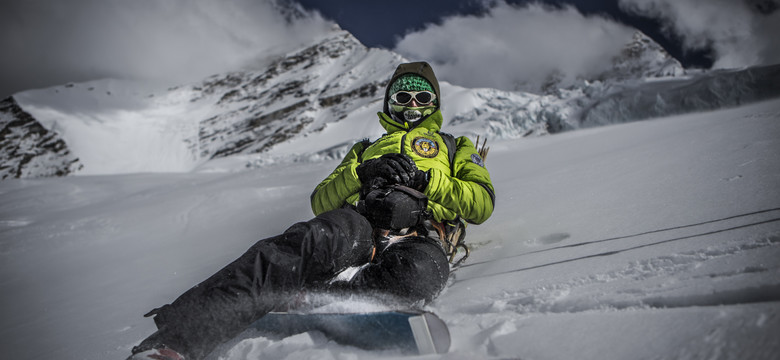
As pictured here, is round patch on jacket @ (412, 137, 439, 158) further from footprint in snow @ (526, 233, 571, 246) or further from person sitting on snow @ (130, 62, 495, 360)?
footprint in snow @ (526, 233, 571, 246)

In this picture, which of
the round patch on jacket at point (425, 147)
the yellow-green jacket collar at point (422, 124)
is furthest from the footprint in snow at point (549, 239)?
the yellow-green jacket collar at point (422, 124)

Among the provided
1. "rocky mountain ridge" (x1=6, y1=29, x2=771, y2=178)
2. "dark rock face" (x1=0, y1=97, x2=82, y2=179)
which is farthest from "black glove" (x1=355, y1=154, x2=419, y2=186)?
"dark rock face" (x1=0, y1=97, x2=82, y2=179)

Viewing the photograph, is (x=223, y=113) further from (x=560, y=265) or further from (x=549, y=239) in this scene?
(x=560, y=265)

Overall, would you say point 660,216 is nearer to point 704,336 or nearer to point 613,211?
point 613,211

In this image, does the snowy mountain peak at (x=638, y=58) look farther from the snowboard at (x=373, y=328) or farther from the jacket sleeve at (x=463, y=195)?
the snowboard at (x=373, y=328)

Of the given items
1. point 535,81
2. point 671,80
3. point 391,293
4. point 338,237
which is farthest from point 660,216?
point 535,81

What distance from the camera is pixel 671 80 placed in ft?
34.2

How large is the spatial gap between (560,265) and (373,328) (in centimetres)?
70

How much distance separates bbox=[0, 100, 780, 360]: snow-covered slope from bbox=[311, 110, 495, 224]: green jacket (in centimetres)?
27

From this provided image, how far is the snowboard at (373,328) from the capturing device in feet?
2.91

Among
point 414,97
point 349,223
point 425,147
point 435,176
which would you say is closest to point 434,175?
point 435,176

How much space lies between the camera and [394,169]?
1605 mm

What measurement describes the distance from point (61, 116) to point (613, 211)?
8536 centimetres

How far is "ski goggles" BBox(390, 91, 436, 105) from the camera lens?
7.66 feet
